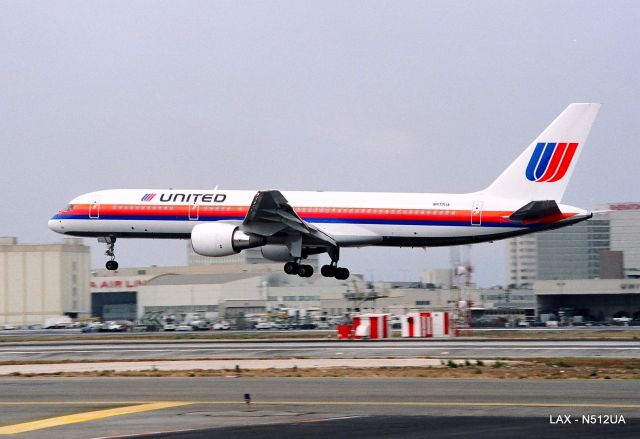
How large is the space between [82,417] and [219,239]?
3257 centimetres

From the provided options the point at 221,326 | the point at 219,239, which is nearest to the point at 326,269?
the point at 219,239

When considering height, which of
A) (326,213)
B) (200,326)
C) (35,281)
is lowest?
(200,326)

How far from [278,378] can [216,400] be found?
6702 mm

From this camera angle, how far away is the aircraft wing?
57.1 meters

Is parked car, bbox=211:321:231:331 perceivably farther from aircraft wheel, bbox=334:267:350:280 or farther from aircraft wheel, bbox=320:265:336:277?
aircraft wheel, bbox=334:267:350:280

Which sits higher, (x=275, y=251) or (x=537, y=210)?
(x=537, y=210)

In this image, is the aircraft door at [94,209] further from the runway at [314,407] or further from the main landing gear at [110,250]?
the runway at [314,407]

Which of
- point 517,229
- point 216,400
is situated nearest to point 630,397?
point 216,400

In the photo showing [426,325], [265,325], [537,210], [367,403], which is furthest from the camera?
[265,325]

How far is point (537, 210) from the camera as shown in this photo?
2226 inches

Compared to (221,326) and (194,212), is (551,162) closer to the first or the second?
(194,212)

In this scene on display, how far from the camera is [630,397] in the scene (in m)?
28.4

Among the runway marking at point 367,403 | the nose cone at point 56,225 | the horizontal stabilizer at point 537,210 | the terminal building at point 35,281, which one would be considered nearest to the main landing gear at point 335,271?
Answer: the horizontal stabilizer at point 537,210

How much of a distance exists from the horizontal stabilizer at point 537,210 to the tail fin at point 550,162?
6.64 feet
